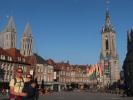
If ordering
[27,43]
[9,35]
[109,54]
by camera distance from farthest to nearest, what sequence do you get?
1. [109,54]
2. [9,35]
3. [27,43]

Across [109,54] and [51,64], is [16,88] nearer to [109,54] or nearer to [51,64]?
[51,64]

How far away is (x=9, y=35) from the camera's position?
13075 centimetres

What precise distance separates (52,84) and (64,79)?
773 inches

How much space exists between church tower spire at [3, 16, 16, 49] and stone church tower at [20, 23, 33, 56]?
32.2 ft

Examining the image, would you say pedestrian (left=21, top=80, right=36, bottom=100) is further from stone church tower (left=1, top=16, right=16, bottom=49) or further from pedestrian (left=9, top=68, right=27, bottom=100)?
stone church tower (left=1, top=16, right=16, bottom=49)

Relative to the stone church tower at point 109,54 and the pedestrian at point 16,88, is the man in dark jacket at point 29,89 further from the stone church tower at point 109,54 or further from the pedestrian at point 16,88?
the stone church tower at point 109,54

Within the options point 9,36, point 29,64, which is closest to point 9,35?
point 9,36

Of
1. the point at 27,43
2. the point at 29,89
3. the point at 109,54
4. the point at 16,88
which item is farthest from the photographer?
the point at 109,54

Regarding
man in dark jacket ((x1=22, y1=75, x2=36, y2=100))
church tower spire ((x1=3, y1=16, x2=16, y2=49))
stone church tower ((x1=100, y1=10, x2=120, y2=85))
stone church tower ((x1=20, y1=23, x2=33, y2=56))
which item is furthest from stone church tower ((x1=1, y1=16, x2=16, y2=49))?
man in dark jacket ((x1=22, y1=75, x2=36, y2=100))

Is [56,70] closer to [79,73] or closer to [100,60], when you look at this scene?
[79,73]

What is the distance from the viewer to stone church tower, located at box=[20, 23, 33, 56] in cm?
11436

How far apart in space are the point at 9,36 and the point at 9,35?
45 centimetres

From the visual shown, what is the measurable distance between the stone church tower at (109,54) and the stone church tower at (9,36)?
150ft

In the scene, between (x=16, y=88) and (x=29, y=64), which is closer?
(x=16, y=88)
